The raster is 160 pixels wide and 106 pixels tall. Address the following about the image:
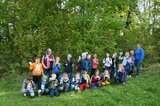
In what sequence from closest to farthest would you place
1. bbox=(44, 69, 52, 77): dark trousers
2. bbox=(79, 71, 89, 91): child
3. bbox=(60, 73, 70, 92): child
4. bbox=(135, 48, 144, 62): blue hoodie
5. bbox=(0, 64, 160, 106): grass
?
bbox=(0, 64, 160, 106): grass, bbox=(60, 73, 70, 92): child, bbox=(79, 71, 89, 91): child, bbox=(44, 69, 52, 77): dark trousers, bbox=(135, 48, 144, 62): blue hoodie

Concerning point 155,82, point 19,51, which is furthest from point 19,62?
point 155,82

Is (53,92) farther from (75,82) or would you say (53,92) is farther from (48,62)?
(48,62)

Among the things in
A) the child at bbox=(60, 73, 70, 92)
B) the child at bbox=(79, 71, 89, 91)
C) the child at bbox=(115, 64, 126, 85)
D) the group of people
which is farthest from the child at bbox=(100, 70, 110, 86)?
the child at bbox=(60, 73, 70, 92)

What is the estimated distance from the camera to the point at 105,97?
1317cm

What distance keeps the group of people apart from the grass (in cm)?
39

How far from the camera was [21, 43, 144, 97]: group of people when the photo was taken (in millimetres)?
13797

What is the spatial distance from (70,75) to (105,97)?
2366mm

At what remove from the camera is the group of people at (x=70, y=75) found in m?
13.8

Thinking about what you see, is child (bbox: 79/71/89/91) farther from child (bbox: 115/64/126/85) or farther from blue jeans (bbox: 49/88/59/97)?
child (bbox: 115/64/126/85)

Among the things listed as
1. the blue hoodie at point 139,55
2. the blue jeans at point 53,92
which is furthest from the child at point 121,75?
the blue jeans at point 53,92

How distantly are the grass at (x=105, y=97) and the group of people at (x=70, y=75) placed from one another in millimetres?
394

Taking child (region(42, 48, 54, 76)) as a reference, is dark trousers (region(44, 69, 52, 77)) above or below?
below

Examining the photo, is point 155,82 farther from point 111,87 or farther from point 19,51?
point 19,51

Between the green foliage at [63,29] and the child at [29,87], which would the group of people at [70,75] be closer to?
the child at [29,87]
